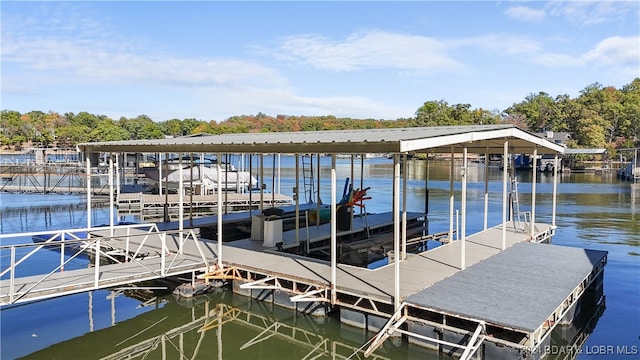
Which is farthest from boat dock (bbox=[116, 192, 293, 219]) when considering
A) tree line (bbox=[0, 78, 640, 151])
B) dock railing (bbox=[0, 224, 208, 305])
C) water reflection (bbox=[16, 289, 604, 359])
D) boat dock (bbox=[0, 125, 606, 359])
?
tree line (bbox=[0, 78, 640, 151])

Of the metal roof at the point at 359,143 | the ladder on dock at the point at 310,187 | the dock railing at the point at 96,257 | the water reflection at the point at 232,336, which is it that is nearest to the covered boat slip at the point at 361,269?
the metal roof at the point at 359,143

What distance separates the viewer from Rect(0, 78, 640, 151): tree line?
6166 centimetres

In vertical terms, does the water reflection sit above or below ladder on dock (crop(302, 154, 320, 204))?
below

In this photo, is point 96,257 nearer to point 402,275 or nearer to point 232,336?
point 232,336

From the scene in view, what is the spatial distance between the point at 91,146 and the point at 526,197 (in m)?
25.0

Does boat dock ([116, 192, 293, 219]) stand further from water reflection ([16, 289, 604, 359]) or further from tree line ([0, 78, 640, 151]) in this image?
tree line ([0, 78, 640, 151])

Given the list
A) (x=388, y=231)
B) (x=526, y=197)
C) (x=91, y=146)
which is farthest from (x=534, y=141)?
(x=526, y=197)

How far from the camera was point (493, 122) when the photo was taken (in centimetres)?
7050

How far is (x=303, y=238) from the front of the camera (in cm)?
1186

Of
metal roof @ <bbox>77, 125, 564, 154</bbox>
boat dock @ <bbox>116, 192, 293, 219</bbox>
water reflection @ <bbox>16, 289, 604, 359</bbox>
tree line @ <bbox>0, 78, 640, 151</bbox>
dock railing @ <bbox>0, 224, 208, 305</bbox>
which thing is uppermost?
tree line @ <bbox>0, 78, 640, 151</bbox>

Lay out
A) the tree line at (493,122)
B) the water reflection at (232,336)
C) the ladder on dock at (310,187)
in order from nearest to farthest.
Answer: the water reflection at (232,336)
the ladder on dock at (310,187)
the tree line at (493,122)

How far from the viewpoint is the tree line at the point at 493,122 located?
61.7 meters

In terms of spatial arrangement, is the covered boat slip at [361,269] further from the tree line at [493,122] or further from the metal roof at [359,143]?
the tree line at [493,122]

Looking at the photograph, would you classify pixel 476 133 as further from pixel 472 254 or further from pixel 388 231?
pixel 388 231
